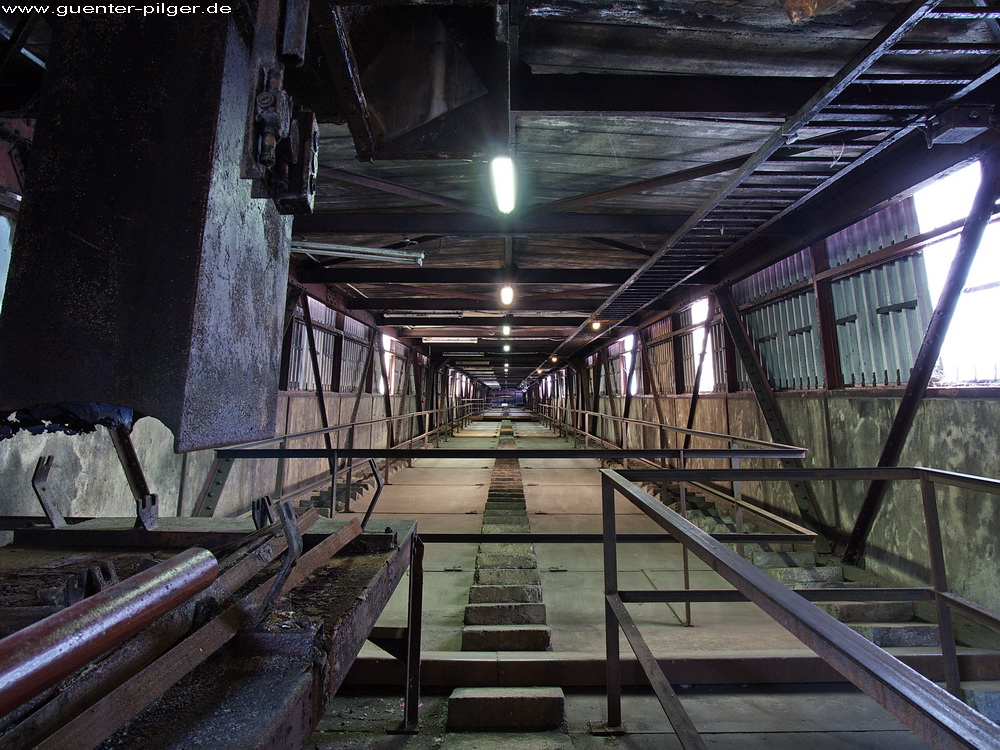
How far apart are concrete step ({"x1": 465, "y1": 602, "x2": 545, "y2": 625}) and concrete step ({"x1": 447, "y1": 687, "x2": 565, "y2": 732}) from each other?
762 millimetres

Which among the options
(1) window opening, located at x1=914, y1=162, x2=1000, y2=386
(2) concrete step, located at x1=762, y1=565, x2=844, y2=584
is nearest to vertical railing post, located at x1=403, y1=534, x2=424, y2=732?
(2) concrete step, located at x1=762, y1=565, x2=844, y2=584

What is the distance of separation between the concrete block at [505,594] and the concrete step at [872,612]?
7.93ft

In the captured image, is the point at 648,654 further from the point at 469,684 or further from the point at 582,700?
the point at 469,684

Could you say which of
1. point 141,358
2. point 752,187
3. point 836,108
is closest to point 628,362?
point 752,187

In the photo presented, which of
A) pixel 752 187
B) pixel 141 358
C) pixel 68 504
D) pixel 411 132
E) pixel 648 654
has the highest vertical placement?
pixel 752 187

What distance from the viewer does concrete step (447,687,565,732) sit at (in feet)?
7.81

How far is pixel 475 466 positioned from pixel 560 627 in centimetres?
760

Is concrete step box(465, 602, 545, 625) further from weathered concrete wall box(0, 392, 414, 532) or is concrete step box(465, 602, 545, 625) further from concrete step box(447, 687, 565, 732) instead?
weathered concrete wall box(0, 392, 414, 532)

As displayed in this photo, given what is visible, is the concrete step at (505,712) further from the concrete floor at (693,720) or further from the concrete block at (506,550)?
the concrete block at (506,550)

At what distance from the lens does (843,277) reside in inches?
182

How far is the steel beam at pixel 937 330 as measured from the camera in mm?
3127

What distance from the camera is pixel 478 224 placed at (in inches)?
179

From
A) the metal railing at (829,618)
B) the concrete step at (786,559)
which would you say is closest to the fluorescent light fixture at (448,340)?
the concrete step at (786,559)

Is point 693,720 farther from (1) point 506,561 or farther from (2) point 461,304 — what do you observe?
(2) point 461,304
